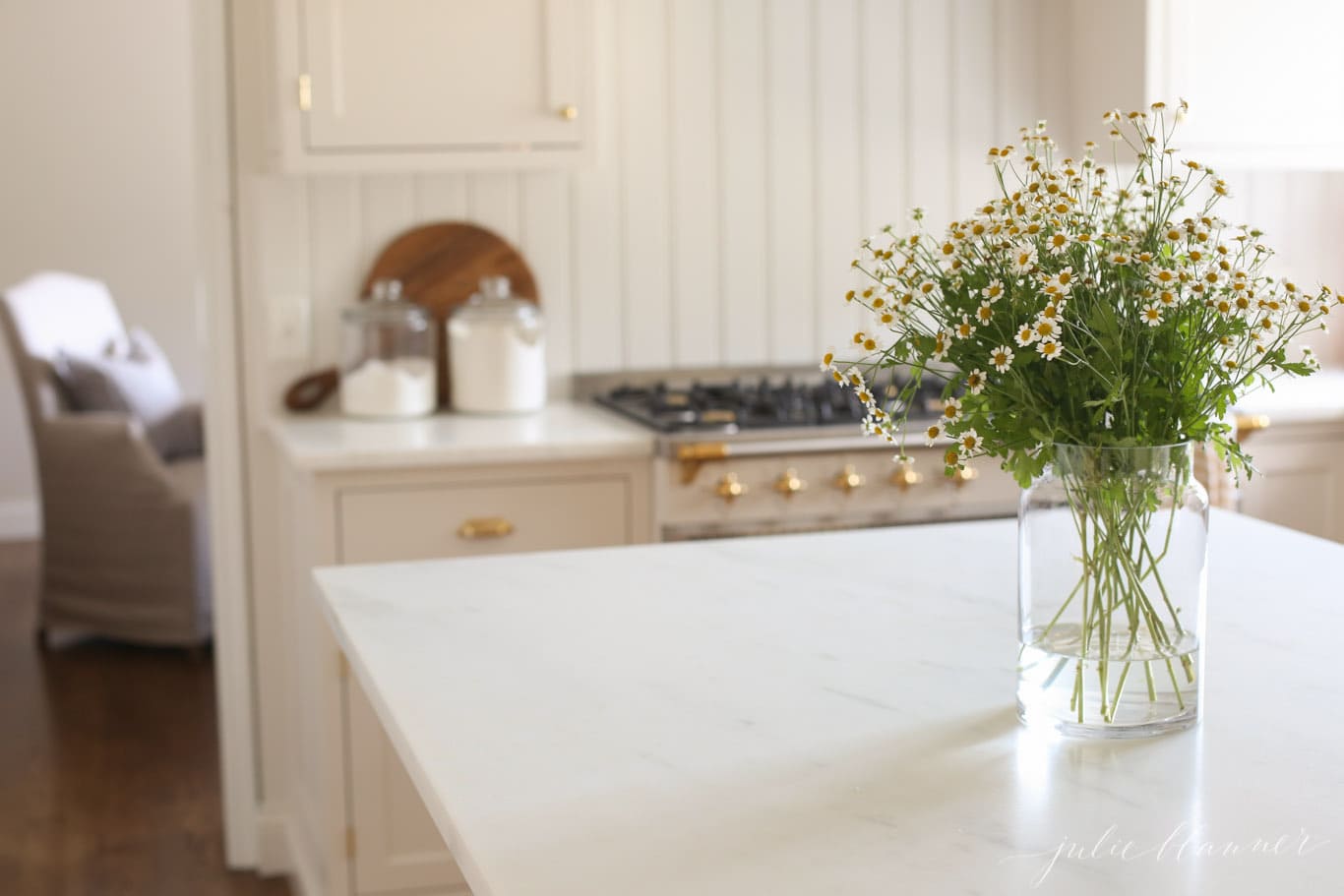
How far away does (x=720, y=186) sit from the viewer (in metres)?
3.41

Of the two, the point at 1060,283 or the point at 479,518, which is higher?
the point at 1060,283

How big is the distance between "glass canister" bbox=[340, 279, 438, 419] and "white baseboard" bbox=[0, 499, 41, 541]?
3.79 m

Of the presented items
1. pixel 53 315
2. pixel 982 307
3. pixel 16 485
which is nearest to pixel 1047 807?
pixel 982 307

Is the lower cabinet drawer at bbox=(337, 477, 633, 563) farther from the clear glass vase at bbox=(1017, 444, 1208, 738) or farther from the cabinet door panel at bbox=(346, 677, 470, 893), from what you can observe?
the clear glass vase at bbox=(1017, 444, 1208, 738)

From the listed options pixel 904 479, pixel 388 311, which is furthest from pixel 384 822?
pixel 904 479

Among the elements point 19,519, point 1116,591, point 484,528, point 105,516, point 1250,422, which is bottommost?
point 19,519

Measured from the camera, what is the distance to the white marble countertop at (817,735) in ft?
3.16

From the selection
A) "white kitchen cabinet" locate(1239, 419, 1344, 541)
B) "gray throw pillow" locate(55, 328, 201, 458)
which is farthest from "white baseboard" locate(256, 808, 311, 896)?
"white kitchen cabinet" locate(1239, 419, 1344, 541)

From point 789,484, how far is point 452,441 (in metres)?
0.61

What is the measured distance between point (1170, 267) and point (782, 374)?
2356mm

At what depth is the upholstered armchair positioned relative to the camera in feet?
14.7

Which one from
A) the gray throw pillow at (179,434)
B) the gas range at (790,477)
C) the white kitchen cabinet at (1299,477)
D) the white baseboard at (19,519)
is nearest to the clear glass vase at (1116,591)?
the gas range at (790,477)

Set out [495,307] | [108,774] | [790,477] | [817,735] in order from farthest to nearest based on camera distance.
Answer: [108,774]
[495,307]
[790,477]
[817,735]

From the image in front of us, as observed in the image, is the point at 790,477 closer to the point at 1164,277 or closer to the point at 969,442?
the point at 969,442
